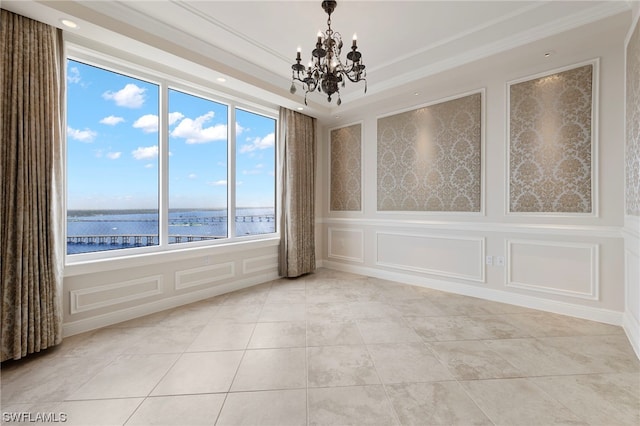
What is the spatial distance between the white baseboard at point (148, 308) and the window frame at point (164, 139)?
59 cm

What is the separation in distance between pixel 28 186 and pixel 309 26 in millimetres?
3004

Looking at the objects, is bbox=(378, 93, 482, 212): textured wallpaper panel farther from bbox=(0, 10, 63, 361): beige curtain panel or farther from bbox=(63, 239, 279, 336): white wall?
bbox=(0, 10, 63, 361): beige curtain panel

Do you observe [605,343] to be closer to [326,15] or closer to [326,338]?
[326,338]

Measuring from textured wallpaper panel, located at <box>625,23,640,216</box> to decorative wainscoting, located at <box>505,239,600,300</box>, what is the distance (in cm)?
62

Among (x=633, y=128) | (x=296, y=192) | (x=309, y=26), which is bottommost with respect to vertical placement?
(x=296, y=192)

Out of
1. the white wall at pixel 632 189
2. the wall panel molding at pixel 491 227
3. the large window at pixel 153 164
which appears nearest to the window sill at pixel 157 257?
the large window at pixel 153 164

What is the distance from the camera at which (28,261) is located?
224cm

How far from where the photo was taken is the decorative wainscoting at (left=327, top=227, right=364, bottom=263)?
16.6 ft

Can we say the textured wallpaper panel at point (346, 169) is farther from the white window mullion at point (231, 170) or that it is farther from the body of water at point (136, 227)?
the white window mullion at point (231, 170)

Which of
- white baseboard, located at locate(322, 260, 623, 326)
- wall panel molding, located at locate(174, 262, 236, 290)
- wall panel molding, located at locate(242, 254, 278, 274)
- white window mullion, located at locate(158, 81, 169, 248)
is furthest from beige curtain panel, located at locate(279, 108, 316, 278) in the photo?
white window mullion, located at locate(158, 81, 169, 248)

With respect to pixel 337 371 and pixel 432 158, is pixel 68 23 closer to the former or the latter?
pixel 337 371

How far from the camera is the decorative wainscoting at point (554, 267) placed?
A: 2.98 metres

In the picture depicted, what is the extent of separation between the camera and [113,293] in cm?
293

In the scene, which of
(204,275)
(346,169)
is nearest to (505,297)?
(346,169)
